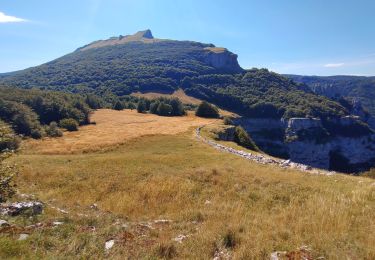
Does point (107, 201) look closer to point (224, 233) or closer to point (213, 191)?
point (213, 191)

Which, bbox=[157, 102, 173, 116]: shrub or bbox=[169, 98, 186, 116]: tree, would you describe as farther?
bbox=[157, 102, 173, 116]: shrub

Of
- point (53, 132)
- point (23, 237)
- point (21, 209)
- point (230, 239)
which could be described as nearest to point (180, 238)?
point (230, 239)

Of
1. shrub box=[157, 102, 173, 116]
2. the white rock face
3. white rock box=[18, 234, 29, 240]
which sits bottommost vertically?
the white rock face

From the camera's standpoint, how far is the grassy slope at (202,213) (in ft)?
27.6

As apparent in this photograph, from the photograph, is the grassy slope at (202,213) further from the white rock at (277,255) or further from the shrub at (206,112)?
the shrub at (206,112)

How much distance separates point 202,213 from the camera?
12.1 m

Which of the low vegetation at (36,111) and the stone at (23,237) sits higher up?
the stone at (23,237)

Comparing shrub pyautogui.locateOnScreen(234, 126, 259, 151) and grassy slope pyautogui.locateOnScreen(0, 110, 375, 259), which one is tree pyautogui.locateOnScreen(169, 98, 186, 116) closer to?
shrub pyautogui.locateOnScreen(234, 126, 259, 151)

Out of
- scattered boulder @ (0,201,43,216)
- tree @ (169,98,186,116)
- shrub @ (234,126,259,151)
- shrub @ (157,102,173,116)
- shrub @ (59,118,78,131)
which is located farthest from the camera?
shrub @ (157,102,173,116)

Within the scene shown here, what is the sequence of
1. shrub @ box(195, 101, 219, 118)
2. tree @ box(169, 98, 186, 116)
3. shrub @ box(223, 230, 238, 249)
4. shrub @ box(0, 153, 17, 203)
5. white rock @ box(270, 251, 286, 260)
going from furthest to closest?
tree @ box(169, 98, 186, 116)
shrub @ box(195, 101, 219, 118)
shrub @ box(0, 153, 17, 203)
shrub @ box(223, 230, 238, 249)
white rock @ box(270, 251, 286, 260)

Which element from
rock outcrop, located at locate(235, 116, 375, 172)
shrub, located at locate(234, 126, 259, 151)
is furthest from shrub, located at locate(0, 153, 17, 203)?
rock outcrop, located at locate(235, 116, 375, 172)

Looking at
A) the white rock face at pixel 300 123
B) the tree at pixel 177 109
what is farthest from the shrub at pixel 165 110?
the white rock face at pixel 300 123

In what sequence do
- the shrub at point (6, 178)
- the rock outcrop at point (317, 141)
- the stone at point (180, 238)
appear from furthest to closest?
the rock outcrop at point (317, 141), the shrub at point (6, 178), the stone at point (180, 238)

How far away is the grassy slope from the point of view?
8398 millimetres
